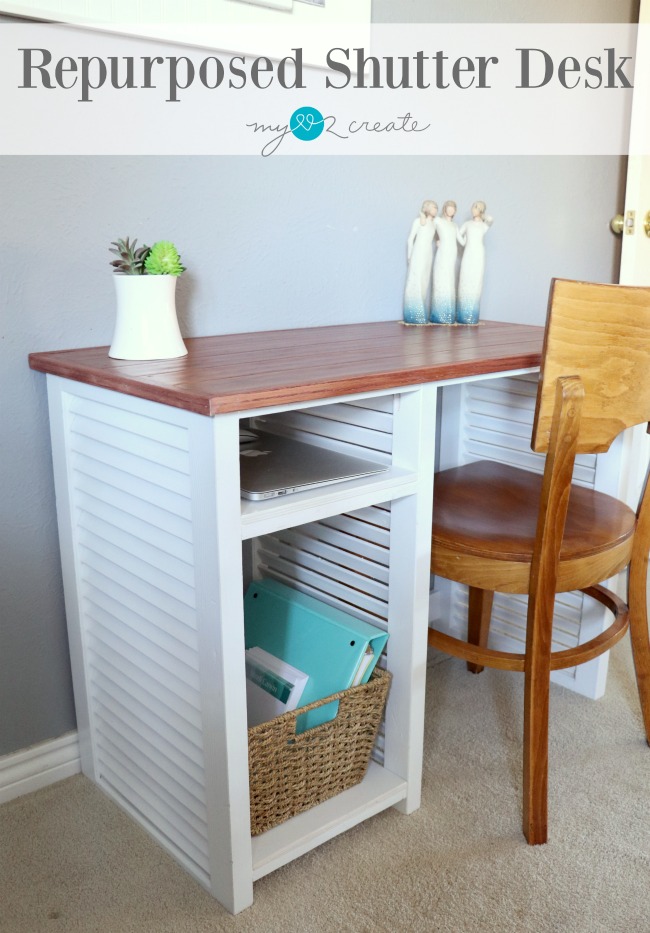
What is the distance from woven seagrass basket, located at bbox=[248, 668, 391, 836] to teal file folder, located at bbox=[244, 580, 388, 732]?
29mm

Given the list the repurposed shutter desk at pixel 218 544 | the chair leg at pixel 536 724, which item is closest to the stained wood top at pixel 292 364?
the repurposed shutter desk at pixel 218 544

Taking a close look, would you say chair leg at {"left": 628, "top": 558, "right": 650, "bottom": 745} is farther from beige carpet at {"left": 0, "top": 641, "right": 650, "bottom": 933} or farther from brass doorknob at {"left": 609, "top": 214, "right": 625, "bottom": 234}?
brass doorknob at {"left": 609, "top": 214, "right": 625, "bottom": 234}

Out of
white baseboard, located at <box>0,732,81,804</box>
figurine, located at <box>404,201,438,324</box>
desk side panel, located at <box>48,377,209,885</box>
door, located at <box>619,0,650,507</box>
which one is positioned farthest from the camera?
door, located at <box>619,0,650,507</box>

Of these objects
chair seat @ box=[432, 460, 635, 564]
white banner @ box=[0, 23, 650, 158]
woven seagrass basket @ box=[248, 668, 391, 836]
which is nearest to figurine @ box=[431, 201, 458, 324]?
white banner @ box=[0, 23, 650, 158]

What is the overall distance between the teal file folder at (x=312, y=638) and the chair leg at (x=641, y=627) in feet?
1.61

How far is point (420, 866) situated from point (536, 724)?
0.90 ft

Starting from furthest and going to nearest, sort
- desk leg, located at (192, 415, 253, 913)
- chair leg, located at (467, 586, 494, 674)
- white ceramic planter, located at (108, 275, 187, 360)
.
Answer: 1. chair leg, located at (467, 586, 494, 674)
2. white ceramic planter, located at (108, 275, 187, 360)
3. desk leg, located at (192, 415, 253, 913)

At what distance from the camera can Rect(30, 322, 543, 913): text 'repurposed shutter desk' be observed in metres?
1.04

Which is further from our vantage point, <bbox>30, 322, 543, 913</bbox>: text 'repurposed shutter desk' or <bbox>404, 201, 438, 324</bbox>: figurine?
<bbox>404, 201, 438, 324</bbox>: figurine

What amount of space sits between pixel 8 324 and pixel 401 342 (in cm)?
65

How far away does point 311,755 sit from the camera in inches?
49.8

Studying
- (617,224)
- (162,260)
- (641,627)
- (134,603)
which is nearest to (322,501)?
(134,603)

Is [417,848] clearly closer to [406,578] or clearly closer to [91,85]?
[406,578]

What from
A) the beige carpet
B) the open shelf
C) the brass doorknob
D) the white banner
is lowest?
the beige carpet
